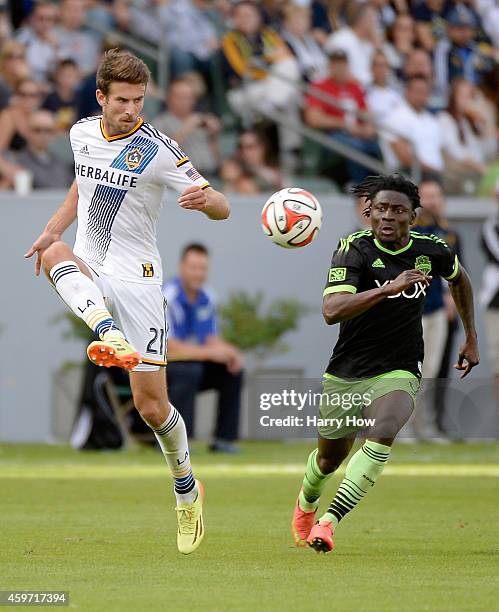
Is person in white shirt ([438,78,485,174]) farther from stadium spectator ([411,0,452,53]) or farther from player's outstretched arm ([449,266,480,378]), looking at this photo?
player's outstretched arm ([449,266,480,378])

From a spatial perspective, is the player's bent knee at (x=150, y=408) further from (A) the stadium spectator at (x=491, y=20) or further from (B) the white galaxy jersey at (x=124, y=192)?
(A) the stadium spectator at (x=491, y=20)

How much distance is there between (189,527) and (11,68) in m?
11.9

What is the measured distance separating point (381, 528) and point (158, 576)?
2.81 metres

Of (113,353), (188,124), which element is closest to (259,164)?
(188,124)

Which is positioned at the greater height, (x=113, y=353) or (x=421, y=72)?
(x=421, y=72)

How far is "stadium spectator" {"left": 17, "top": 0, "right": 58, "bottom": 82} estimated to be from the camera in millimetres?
19422

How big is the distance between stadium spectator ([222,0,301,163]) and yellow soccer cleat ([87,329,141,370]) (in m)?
12.3

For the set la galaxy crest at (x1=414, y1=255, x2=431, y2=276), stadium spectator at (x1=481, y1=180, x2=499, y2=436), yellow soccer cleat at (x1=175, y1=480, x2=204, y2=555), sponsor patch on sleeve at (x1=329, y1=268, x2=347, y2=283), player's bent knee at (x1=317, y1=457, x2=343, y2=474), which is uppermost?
la galaxy crest at (x1=414, y1=255, x2=431, y2=276)

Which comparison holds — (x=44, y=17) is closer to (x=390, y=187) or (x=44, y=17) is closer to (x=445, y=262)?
(x=390, y=187)

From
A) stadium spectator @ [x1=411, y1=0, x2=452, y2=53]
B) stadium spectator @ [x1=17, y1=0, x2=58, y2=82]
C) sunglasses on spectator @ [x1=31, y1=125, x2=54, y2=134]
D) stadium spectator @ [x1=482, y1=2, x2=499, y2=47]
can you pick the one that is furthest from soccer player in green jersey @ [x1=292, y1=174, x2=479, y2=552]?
stadium spectator @ [x1=482, y1=2, x2=499, y2=47]

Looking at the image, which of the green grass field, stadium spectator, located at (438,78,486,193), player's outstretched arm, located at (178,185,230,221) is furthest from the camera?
stadium spectator, located at (438,78,486,193)

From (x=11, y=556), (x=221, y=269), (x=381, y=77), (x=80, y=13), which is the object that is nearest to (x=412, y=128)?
(x=381, y=77)

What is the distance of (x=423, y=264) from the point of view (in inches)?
334

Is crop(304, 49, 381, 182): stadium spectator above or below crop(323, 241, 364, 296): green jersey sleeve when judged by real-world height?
below
